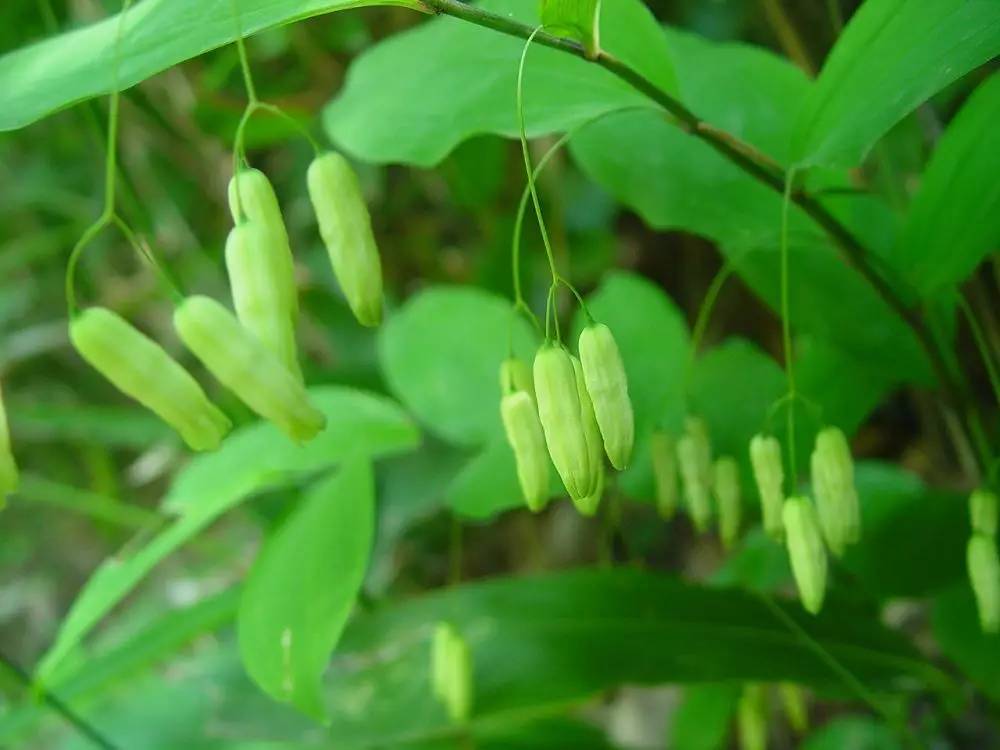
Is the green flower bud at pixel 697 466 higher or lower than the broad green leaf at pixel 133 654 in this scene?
higher

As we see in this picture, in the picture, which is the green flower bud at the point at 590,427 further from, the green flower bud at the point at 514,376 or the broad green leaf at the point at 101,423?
the broad green leaf at the point at 101,423

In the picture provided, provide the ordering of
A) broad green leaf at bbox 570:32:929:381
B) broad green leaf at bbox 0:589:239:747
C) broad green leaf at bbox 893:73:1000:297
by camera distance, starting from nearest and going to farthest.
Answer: broad green leaf at bbox 893:73:1000:297
broad green leaf at bbox 570:32:929:381
broad green leaf at bbox 0:589:239:747

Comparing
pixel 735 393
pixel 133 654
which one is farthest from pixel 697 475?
pixel 133 654

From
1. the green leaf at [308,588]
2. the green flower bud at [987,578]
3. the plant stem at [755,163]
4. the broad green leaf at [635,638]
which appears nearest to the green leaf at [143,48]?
the plant stem at [755,163]

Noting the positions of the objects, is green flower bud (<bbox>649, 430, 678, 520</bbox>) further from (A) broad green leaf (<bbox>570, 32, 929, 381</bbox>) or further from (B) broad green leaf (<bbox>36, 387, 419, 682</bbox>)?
(B) broad green leaf (<bbox>36, 387, 419, 682</bbox>)

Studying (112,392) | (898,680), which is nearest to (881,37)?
(898,680)

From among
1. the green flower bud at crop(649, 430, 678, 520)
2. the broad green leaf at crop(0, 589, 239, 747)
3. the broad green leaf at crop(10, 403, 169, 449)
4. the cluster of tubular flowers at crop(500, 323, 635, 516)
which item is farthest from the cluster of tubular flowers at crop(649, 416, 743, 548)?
the broad green leaf at crop(10, 403, 169, 449)
